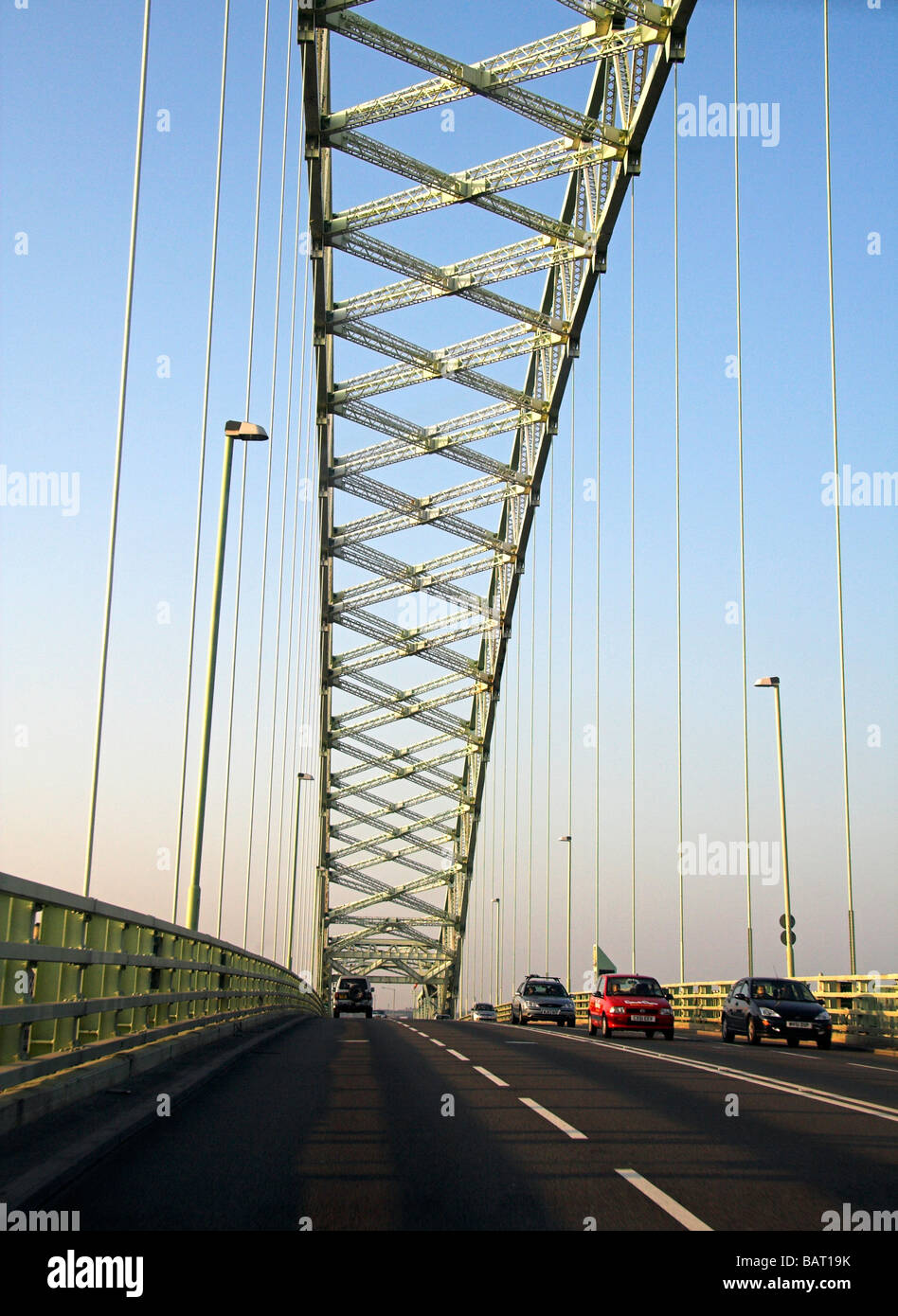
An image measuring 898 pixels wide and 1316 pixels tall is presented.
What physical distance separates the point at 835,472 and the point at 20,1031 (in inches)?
988

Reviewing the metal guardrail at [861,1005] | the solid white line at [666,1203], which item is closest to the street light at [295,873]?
the metal guardrail at [861,1005]

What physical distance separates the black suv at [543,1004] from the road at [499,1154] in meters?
24.4

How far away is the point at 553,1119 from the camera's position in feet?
33.0

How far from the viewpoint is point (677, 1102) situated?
1162cm

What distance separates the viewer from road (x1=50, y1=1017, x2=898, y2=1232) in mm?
6148

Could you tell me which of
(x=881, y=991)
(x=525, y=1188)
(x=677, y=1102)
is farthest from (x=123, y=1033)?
(x=881, y=991)

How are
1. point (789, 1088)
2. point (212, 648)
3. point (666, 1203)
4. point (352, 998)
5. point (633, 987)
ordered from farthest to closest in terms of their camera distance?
point (352, 998), point (633, 987), point (212, 648), point (789, 1088), point (666, 1203)

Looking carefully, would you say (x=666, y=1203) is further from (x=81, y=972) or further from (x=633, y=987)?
(x=633, y=987)

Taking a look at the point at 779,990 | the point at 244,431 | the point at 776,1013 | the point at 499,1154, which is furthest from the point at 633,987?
the point at 499,1154

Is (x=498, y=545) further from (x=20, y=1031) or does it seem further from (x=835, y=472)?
(x=20, y=1031)

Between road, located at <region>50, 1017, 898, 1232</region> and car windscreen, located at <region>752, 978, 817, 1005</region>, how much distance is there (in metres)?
12.1

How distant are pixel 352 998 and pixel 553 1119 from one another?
54.6 meters

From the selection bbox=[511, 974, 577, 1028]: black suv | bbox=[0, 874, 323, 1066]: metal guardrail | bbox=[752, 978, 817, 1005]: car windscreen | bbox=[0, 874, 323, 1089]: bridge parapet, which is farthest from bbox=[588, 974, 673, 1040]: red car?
bbox=[0, 874, 323, 1089]: bridge parapet

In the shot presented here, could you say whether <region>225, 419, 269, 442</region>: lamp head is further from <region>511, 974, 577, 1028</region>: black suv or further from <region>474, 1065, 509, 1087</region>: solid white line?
<region>511, 974, 577, 1028</region>: black suv
